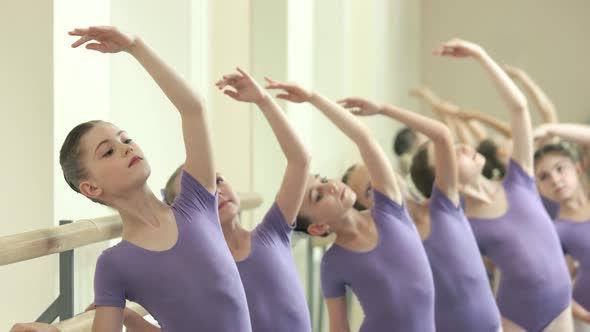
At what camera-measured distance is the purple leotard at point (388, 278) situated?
3.03 metres

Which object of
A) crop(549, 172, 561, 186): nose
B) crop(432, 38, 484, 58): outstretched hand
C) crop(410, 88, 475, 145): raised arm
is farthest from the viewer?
crop(410, 88, 475, 145): raised arm

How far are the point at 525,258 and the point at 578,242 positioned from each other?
1.62 feet

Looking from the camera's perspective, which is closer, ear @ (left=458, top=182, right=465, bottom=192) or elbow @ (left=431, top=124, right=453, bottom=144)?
elbow @ (left=431, top=124, right=453, bottom=144)

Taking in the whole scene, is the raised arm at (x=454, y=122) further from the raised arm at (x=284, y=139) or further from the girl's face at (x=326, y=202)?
the raised arm at (x=284, y=139)

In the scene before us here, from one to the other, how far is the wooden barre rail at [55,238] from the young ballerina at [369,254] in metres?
0.69

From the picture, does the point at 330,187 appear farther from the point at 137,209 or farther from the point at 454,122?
the point at 454,122

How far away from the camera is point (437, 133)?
327 cm

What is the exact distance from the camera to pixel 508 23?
8.03 metres

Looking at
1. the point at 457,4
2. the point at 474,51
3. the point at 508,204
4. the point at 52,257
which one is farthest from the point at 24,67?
the point at 457,4

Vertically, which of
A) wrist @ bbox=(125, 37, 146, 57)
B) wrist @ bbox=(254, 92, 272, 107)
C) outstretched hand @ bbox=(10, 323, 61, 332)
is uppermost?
wrist @ bbox=(125, 37, 146, 57)

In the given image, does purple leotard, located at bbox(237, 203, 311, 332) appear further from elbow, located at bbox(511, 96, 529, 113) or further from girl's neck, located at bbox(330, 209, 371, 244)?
elbow, located at bbox(511, 96, 529, 113)

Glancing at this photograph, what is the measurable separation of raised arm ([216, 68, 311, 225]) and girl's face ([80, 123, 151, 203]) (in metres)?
0.41

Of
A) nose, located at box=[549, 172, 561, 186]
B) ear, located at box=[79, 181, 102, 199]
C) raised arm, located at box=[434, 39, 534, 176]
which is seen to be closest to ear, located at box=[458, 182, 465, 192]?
raised arm, located at box=[434, 39, 534, 176]

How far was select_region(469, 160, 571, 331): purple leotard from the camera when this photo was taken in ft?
12.2
